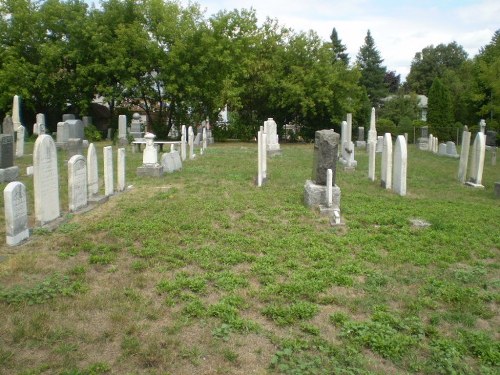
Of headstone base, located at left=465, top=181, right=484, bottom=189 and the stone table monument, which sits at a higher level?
the stone table monument

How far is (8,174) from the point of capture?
→ 37.9 feet

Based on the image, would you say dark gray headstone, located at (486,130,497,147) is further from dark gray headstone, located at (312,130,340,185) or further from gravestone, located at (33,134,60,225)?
gravestone, located at (33,134,60,225)

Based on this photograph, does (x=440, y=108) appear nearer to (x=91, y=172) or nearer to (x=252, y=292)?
(x=91, y=172)

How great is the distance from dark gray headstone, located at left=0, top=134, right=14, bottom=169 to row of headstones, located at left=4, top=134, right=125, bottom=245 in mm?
3492

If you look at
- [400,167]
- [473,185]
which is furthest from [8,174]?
[473,185]

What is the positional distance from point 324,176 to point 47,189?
16.2 feet

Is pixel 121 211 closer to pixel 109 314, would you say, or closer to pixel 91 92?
pixel 109 314

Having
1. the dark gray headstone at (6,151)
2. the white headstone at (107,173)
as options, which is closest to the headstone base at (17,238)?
the white headstone at (107,173)

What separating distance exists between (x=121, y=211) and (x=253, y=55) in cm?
2359

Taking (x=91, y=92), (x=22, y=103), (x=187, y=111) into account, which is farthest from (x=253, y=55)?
(x=22, y=103)

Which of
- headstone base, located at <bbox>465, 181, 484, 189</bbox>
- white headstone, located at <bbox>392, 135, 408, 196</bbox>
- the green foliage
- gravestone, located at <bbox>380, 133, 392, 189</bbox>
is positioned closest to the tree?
headstone base, located at <bbox>465, 181, 484, 189</bbox>

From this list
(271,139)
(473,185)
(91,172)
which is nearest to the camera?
(91,172)

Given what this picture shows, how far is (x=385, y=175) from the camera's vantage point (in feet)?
37.8

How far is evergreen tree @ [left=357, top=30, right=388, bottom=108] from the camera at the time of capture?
57.0 metres
